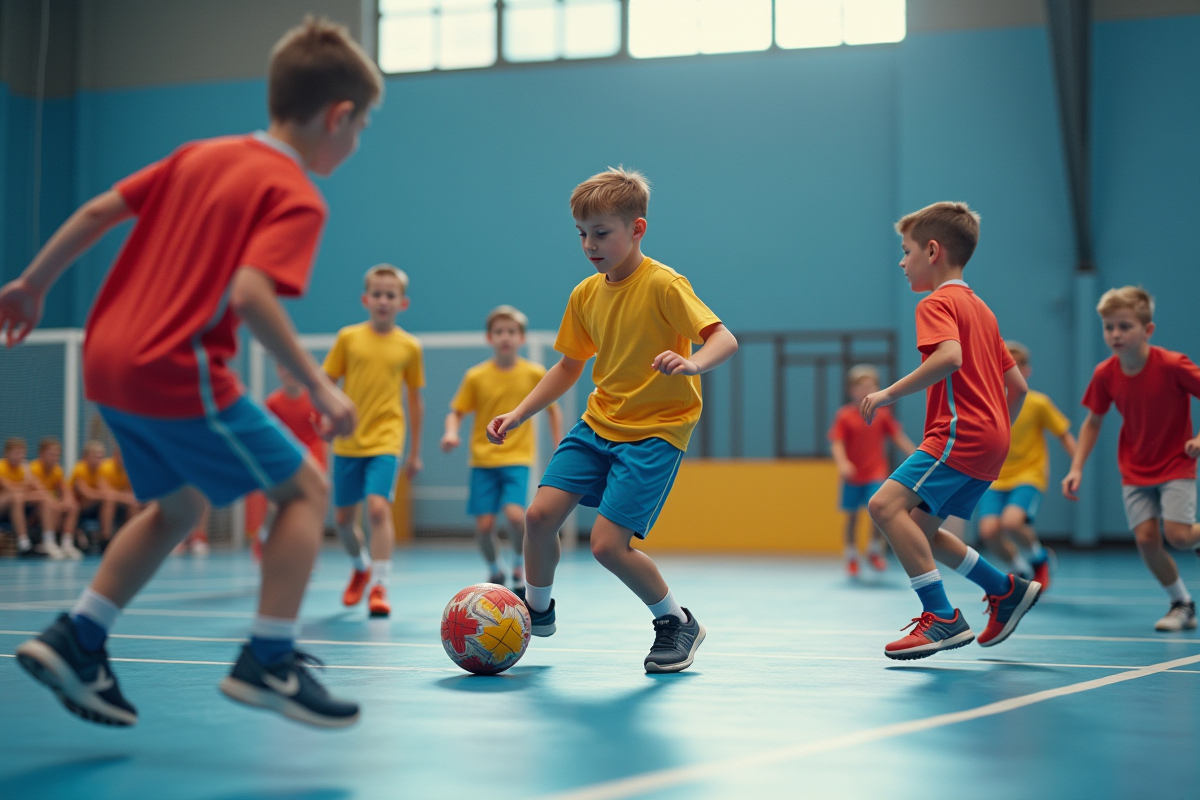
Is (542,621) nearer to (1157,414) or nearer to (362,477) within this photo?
(362,477)

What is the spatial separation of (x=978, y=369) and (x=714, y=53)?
9.87 m

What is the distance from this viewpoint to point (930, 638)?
393 cm

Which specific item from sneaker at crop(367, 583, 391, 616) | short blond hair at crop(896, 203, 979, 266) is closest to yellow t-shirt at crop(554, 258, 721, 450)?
short blond hair at crop(896, 203, 979, 266)

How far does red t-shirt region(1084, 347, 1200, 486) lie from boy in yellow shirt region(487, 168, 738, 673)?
2344mm

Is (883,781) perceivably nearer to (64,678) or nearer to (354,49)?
(64,678)

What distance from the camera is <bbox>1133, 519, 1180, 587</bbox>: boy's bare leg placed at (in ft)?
16.8

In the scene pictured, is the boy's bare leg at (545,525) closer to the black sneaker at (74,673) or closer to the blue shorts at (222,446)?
the blue shorts at (222,446)

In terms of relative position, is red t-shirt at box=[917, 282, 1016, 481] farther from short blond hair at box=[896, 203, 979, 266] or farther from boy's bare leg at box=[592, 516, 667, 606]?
boy's bare leg at box=[592, 516, 667, 606]

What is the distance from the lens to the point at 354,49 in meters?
2.59

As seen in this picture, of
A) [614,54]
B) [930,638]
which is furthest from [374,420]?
[614,54]

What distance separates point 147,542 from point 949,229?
284 cm

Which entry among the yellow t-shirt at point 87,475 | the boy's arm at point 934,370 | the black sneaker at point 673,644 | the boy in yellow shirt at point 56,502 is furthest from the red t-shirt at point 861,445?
the yellow t-shirt at point 87,475

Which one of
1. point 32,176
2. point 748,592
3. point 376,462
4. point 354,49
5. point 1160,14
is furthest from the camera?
point 32,176

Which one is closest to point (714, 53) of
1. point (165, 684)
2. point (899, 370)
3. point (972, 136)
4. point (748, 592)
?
point (972, 136)
